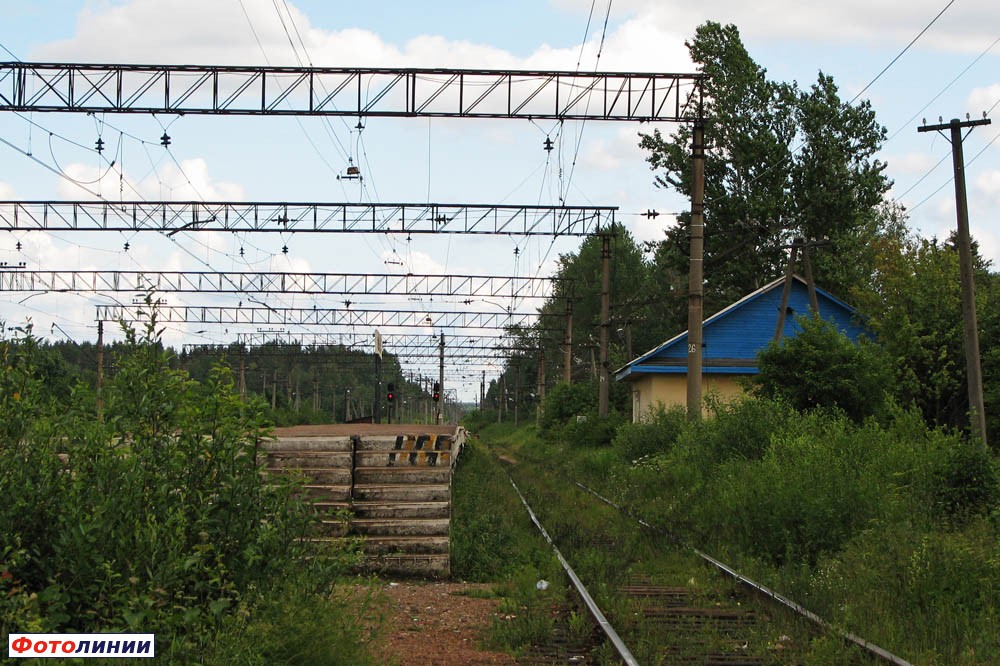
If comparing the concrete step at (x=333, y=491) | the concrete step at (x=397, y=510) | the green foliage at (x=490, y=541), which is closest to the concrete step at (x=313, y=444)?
the concrete step at (x=333, y=491)

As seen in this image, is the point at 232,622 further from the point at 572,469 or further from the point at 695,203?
the point at 572,469

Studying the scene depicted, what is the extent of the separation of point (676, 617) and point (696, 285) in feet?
47.4

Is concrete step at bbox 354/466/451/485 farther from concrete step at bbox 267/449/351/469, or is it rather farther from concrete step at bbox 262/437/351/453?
concrete step at bbox 262/437/351/453

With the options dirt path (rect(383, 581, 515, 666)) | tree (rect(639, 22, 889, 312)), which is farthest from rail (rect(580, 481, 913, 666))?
tree (rect(639, 22, 889, 312))

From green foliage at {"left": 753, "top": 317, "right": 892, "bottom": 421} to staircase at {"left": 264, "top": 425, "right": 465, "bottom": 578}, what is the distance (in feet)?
42.4

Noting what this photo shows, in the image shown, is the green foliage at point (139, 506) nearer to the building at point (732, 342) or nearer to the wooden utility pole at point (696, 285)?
the wooden utility pole at point (696, 285)

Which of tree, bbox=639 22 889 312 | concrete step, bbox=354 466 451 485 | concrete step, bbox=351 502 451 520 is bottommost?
concrete step, bbox=351 502 451 520

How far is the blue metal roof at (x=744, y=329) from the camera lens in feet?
141

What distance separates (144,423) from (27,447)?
778 mm

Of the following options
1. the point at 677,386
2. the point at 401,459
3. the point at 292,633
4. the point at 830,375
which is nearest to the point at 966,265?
the point at 830,375

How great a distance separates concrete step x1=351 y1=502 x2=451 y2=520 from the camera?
1289 cm

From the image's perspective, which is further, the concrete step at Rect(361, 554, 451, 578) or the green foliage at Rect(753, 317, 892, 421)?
the green foliage at Rect(753, 317, 892, 421)

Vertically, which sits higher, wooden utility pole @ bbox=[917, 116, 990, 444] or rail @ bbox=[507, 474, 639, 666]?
wooden utility pole @ bbox=[917, 116, 990, 444]

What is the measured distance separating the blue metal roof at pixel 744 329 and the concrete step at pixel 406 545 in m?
30.3
